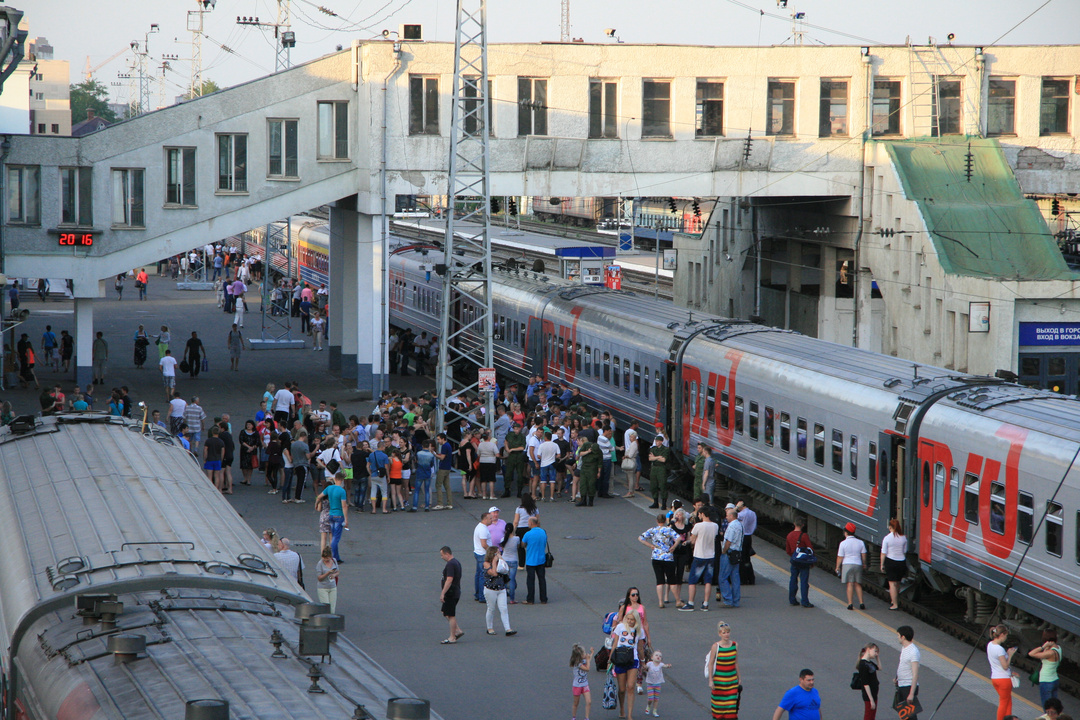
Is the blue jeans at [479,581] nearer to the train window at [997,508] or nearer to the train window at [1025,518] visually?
the train window at [997,508]

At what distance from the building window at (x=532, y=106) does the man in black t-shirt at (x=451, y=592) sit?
20.0 m

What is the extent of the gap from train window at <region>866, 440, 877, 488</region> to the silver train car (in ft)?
34.3

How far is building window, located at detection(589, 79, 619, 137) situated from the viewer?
34.1 metres

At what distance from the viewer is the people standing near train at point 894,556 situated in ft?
55.5

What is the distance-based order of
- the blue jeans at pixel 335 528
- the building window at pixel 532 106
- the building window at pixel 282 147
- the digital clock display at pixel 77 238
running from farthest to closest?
the building window at pixel 532 106 < the building window at pixel 282 147 < the digital clock display at pixel 77 238 < the blue jeans at pixel 335 528

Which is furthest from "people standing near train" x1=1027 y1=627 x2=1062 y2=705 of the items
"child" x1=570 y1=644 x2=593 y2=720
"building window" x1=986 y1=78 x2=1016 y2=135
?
"building window" x1=986 y1=78 x2=1016 y2=135

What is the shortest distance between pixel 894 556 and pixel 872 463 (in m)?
1.58

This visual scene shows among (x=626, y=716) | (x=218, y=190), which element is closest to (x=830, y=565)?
(x=626, y=716)

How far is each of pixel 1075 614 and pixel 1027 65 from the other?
2490 centimetres

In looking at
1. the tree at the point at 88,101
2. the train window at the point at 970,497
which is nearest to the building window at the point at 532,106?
the train window at the point at 970,497

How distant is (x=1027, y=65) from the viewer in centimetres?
3475

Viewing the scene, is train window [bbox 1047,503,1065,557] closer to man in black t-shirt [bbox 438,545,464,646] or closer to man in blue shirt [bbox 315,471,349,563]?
man in black t-shirt [bbox 438,545,464,646]

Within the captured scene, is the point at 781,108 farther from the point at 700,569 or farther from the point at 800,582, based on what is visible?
the point at 700,569

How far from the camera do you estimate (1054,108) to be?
114ft
